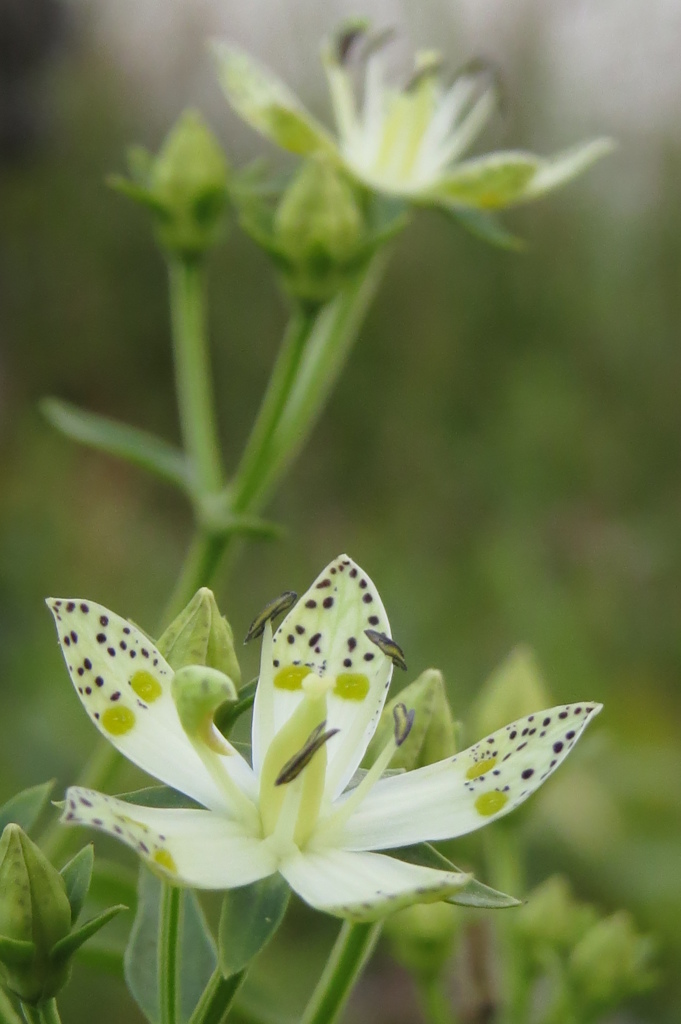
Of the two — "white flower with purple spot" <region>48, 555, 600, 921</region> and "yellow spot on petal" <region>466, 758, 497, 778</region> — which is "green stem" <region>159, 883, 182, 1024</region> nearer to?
"white flower with purple spot" <region>48, 555, 600, 921</region>

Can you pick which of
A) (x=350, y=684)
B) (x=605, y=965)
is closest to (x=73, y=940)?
(x=350, y=684)

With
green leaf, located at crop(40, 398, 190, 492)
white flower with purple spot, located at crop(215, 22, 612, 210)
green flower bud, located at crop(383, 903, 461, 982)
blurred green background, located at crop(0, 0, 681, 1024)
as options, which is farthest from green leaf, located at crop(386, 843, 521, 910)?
blurred green background, located at crop(0, 0, 681, 1024)

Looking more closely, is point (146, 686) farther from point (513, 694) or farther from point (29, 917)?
point (513, 694)

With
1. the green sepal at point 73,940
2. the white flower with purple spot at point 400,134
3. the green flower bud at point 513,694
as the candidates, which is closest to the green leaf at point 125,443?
the white flower with purple spot at point 400,134

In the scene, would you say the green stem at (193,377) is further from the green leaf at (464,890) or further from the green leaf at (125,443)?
the green leaf at (464,890)

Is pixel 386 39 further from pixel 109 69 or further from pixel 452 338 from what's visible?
pixel 109 69

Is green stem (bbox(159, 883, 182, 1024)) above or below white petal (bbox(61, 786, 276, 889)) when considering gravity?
below
